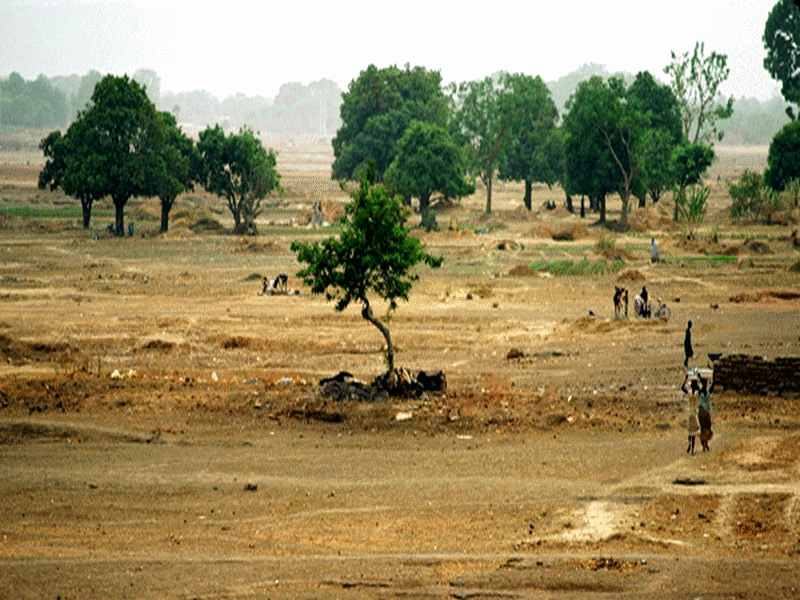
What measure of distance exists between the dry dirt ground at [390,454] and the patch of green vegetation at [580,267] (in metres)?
7.11

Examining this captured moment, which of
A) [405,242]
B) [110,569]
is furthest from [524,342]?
[110,569]

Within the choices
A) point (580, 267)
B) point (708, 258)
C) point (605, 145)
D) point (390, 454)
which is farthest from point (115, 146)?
point (390, 454)

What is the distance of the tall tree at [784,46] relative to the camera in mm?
113750

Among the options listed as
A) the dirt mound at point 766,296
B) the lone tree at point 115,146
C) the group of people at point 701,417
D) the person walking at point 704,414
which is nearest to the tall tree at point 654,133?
the lone tree at point 115,146

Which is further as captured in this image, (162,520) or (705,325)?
(705,325)

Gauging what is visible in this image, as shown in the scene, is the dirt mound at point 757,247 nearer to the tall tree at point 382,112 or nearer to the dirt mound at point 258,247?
the dirt mound at point 258,247

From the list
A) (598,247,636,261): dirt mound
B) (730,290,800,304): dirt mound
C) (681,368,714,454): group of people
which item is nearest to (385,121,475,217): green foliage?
(598,247,636,261): dirt mound

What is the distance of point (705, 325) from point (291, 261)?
31.4 m

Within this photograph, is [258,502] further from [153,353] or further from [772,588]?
[153,353]

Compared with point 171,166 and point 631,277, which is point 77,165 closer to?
point 171,166

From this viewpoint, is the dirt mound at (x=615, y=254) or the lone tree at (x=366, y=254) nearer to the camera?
the lone tree at (x=366, y=254)

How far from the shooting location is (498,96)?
108062 mm

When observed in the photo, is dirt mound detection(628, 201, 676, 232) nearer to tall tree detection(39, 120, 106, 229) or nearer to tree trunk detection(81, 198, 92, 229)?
tall tree detection(39, 120, 106, 229)

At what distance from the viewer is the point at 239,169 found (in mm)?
83125
